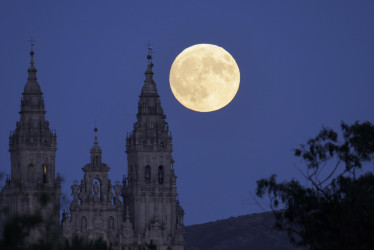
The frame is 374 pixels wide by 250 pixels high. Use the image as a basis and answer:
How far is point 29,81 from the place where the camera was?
493ft

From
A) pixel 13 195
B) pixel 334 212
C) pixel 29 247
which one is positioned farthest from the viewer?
pixel 13 195

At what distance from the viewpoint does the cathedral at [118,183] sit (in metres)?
148

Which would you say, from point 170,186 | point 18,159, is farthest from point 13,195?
point 170,186

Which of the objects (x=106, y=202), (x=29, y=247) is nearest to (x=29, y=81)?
(x=106, y=202)

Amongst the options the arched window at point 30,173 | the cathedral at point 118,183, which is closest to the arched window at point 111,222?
the cathedral at point 118,183

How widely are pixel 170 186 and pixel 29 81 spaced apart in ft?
59.1

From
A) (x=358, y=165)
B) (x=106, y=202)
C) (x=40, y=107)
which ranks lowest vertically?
(x=358, y=165)

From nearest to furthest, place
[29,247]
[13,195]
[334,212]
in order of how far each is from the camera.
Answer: [29,247], [334,212], [13,195]

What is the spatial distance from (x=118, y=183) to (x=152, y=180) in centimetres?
349

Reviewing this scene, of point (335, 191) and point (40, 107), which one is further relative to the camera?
point (40, 107)

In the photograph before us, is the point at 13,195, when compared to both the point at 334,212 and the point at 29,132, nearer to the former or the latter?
the point at 29,132

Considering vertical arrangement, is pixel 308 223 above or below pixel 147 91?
below

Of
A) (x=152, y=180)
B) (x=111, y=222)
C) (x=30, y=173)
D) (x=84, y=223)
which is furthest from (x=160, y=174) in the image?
(x=30, y=173)

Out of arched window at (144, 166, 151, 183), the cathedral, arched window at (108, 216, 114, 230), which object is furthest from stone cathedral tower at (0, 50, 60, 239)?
arched window at (144, 166, 151, 183)
